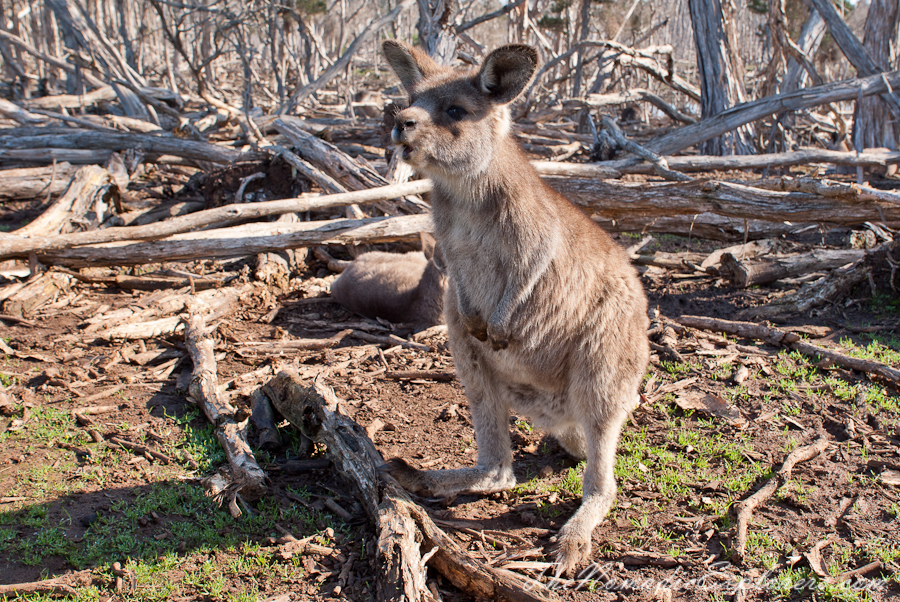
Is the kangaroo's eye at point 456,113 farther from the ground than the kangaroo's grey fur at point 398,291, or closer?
farther from the ground

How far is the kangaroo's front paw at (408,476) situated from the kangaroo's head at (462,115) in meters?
1.56

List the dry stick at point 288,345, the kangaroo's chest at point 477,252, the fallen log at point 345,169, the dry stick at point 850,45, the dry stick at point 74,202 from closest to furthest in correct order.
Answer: the kangaroo's chest at point 477,252, the dry stick at point 288,345, the dry stick at point 74,202, the fallen log at point 345,169, the dry stick at point 850,45

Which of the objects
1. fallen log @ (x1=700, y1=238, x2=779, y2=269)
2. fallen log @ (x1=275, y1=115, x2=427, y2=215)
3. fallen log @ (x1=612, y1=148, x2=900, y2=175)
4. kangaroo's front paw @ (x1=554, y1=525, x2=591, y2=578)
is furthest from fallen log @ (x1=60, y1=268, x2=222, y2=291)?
fallen log @ (x1=700, y1=238, x2=779, y2=269)

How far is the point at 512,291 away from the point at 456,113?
0.98m

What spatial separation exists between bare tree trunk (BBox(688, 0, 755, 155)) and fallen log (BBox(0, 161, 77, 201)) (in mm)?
10409

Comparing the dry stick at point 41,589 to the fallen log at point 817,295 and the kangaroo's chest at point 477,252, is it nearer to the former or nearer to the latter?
the kangaroo's chest at point 477,252

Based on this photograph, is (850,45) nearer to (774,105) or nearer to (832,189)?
(774,105)

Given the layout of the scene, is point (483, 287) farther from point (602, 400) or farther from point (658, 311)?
point (658, 311)

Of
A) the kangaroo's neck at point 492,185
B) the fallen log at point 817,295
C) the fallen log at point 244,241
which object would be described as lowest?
the fallen log at point 817,295

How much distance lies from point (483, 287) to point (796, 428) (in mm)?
2423

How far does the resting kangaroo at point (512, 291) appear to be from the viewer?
10.8 feet

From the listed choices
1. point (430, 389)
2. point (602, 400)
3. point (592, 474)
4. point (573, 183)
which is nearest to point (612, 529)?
point (592, 474)

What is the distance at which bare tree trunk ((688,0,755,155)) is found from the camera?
36.1ft

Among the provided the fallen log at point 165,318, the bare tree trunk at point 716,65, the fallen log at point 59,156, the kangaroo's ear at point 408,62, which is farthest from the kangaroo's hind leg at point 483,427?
the bare tree trunk at point 716,65
